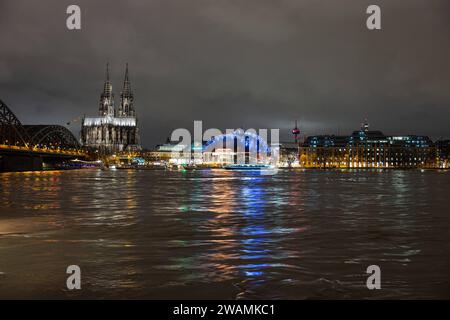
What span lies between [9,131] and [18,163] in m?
10.9

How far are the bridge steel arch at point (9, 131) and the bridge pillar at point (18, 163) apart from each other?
12.2ft

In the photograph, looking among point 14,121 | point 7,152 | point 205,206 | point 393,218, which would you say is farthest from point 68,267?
point 14,121

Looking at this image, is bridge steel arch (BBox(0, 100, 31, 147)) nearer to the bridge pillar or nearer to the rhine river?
the bridge pillar

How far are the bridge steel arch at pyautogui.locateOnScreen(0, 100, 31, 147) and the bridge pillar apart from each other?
3733mm

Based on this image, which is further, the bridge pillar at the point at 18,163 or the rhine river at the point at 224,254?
the bridge pillar at the point at 18,163

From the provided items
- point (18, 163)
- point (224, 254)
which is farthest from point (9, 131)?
point (224, 254)

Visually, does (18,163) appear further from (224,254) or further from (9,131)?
(224,254)

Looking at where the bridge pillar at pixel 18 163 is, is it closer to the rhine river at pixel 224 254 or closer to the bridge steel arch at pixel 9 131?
the bridge steel arch at pixel 9 131

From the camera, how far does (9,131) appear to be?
144 m

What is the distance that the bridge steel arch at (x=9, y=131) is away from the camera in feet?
452

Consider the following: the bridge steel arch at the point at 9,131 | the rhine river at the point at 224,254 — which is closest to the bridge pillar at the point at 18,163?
the bridge steel arch at the point at 9,131

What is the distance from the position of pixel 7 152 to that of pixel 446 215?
10909 centimetres

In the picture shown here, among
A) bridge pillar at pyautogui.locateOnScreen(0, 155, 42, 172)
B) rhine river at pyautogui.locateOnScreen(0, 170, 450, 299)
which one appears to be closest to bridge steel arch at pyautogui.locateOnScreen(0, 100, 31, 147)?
bridge pillar at pyautogui.locateOnScreen(0, 155, 42, 172)

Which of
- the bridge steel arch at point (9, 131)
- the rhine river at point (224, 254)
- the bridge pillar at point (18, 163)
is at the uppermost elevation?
the bridge steel arch at point (9, 131)
